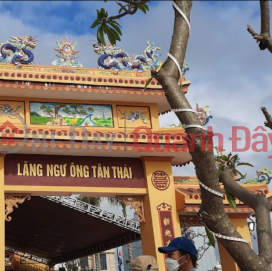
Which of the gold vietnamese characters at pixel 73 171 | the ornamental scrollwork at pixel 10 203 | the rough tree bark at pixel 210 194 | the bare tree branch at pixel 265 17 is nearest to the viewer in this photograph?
the rough tree bark at pixel 210 194

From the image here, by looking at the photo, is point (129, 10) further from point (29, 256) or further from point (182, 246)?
point (29, 256)

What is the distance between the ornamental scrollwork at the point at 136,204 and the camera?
11.6 meters

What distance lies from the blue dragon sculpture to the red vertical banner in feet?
12.2

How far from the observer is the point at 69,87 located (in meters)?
12.1

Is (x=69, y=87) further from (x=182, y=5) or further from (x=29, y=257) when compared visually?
(x=29, y=257)

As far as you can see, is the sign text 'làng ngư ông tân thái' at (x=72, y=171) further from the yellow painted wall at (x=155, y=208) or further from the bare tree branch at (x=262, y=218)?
the bare tree branch at (x=262, y=218)

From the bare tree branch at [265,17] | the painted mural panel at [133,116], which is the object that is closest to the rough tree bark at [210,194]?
the bare tree branch at [265,17]

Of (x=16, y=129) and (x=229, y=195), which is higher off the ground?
(x=16, y=129)

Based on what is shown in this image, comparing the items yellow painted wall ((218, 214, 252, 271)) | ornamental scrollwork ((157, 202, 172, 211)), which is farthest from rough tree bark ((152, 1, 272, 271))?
yellow painted wall ((218, 214, 252, 271))

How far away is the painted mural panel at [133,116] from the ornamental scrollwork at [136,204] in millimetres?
1821

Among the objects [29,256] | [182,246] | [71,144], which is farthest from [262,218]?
[29,256]

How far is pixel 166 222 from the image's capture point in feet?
37.6

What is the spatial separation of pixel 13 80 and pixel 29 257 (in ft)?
50.2

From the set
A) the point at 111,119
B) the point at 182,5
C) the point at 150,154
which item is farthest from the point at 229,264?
the point at 182,5
